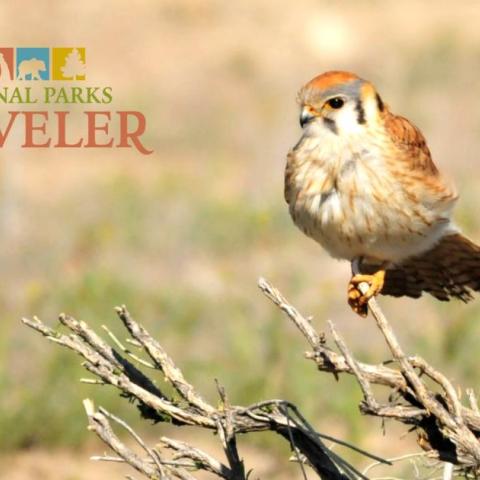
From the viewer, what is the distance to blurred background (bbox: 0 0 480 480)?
6.68 m

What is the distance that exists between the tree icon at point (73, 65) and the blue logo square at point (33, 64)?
1.21ft

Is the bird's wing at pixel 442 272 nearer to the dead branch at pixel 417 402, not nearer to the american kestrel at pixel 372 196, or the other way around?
the american kestrel at pixel 372 196

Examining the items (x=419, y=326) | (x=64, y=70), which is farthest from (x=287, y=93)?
(x=419, y=326)

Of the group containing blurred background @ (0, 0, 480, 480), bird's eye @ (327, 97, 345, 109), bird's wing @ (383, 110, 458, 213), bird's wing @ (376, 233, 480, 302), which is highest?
blurred background @ (0, 0, 480, 480)

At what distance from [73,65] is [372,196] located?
10.5 metres

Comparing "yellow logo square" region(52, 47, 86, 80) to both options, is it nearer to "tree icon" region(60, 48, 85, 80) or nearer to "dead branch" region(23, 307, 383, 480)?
"tree icon" region(60, 48, 85, 80)

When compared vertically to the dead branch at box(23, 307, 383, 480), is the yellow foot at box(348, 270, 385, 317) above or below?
above

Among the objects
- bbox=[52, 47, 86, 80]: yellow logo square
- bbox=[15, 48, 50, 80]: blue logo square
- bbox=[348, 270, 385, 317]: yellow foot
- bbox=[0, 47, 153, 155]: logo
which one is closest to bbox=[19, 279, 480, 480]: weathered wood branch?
bbox=[348, 270, 385, 317]: yellow foot

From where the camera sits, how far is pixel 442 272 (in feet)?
16.1

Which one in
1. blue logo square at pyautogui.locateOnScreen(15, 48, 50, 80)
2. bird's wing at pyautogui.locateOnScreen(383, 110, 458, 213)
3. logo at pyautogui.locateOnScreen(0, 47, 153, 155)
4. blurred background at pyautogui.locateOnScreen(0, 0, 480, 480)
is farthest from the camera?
blue logo square at pyautogui.locateOnScreen(15, 48, 50, 80)

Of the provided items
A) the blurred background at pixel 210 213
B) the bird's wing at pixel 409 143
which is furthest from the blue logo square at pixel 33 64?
the bird's wing at pixel 409 143

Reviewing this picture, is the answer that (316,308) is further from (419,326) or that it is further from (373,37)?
(373,37)

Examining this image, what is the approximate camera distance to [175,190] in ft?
35.0

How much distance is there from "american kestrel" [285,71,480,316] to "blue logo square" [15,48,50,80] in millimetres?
8576
